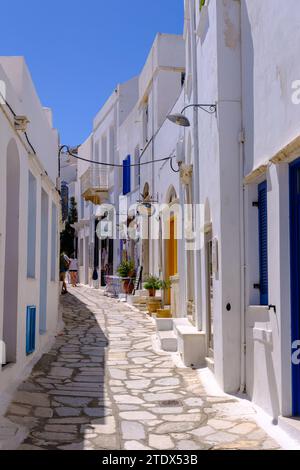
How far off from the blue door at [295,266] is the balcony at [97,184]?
68.3 feet

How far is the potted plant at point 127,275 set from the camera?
19250mm

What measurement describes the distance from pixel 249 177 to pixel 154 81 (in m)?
10.8

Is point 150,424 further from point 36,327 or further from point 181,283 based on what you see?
point 181,283

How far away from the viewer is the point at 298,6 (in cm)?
515

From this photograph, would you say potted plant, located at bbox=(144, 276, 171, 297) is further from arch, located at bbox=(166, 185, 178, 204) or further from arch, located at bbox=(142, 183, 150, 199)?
arch, located at bbox=(142, 183, 150, 199)

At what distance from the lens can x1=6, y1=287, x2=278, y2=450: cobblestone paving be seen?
18.0 feet

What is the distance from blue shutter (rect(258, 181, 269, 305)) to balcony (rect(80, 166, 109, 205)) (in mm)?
19597

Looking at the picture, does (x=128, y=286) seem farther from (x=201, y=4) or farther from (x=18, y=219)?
(x=18, y=219)

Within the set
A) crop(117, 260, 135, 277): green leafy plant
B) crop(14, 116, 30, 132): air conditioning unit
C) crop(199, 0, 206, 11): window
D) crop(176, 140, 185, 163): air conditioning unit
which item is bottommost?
crop(117, 260, 135, 277): green leafy plant

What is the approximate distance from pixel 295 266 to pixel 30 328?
4688mm

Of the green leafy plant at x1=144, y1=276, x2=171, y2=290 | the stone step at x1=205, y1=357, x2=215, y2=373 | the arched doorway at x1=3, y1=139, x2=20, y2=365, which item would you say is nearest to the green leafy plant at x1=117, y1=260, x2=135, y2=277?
the green leafy plant at x1=144, y1=276, x2=171, y2=290

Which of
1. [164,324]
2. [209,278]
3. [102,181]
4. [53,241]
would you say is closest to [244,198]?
[209,278]

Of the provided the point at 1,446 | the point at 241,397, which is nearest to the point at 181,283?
the point at 241,397

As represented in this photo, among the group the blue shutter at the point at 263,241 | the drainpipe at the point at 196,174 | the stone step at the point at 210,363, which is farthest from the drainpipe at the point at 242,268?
the drainpipe at the point at 196,174
